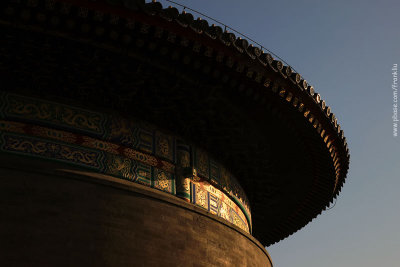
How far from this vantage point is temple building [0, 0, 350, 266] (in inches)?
257

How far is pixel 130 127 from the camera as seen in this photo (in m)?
7.98

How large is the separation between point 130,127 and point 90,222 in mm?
1747

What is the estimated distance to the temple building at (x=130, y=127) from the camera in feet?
21.4

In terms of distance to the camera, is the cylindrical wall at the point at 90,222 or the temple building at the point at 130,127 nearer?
the cylindrical wall at the point at 90,222

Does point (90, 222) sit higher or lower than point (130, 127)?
lower

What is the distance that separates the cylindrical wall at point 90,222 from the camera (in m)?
6.31

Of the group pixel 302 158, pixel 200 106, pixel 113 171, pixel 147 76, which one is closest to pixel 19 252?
pixel 113 171

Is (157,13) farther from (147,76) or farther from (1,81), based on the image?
(1,81)

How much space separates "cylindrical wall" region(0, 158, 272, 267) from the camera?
631 centimetres

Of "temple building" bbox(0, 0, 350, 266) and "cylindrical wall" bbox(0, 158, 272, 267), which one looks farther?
"temple building" bbox(0, 0, 350, 266)

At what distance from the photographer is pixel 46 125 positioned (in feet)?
23.6

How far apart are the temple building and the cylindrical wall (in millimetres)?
14

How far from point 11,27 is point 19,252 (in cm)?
264

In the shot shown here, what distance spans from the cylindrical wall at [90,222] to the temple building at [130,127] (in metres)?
0.01
